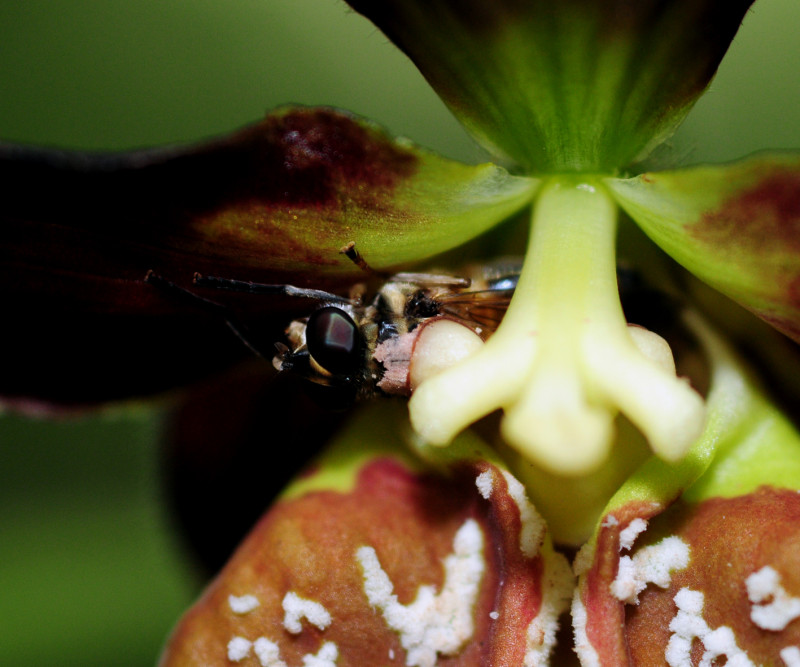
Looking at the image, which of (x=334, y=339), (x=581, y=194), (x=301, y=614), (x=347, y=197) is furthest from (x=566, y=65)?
(x=301, y=614)

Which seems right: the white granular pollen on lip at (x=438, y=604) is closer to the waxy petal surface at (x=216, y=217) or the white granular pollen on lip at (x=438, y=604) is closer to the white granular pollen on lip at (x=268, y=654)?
the white granular pollen on lip at (x=268, y=654)

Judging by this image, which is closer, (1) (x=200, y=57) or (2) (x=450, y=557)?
(2) (x=450, y=557)

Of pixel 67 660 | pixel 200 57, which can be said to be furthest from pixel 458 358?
pixel 200 57

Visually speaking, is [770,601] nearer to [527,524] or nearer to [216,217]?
[527,524]

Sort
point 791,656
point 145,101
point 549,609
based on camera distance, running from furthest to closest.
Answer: point 145,101
point 549,609
point 791,656

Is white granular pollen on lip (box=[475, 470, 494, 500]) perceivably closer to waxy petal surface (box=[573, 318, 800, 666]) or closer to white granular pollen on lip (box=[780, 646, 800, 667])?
waxy petal surface (box=[573, 318, 800, 666])

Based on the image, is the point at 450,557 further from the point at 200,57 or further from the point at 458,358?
the point at 200,57
